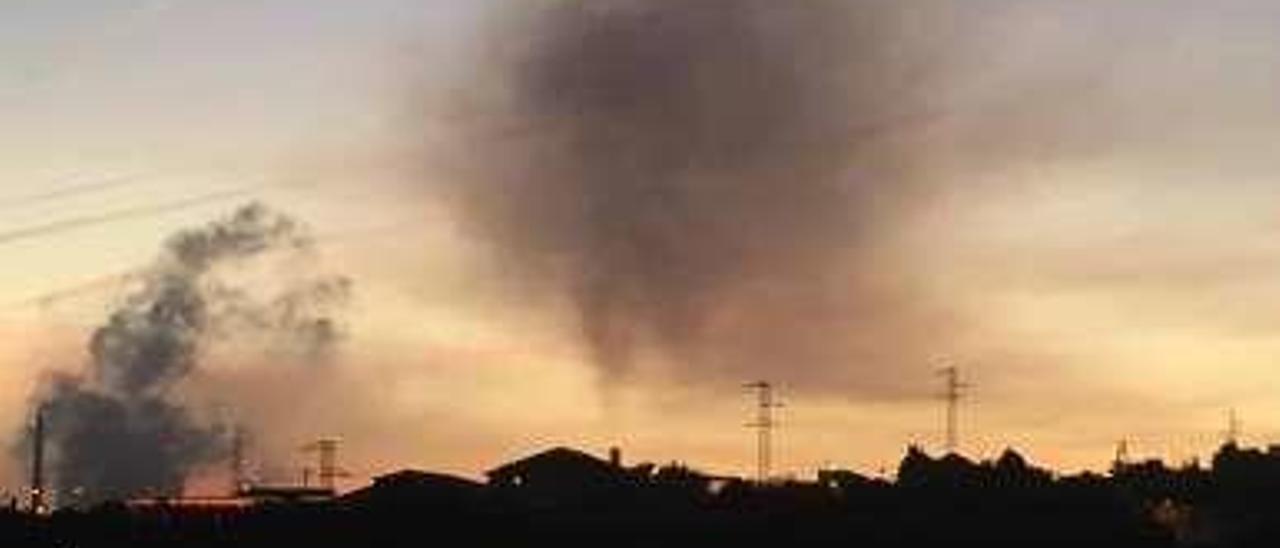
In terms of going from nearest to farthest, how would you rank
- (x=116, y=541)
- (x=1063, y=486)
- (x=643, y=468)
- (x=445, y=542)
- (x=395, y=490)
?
(x=445, y=542) < (x=116, y=541) < (x=395, y=490) < (x=1063, y=486) < (x=643, y=468)

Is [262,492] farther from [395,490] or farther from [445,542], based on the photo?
[445,542]

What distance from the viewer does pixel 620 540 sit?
79.9 meters

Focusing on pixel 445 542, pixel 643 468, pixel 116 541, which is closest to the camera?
pixel 445 542

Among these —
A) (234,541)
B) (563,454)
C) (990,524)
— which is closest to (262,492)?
(563,454)

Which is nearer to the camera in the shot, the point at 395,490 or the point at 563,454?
the point at 395,490

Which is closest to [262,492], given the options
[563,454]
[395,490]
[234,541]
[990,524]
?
[563,454]

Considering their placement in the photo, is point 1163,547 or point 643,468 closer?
point 1163,547

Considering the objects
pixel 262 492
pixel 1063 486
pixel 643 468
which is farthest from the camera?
pixel 262 492

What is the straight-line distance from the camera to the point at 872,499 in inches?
3679

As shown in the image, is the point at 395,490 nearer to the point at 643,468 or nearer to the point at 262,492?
the point at 643,468

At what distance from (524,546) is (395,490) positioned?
13458 millimetres

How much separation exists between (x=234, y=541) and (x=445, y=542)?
28.4 ft

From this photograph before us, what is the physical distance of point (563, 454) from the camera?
390 ft

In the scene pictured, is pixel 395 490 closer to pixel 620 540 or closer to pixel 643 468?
pixel 620 540
